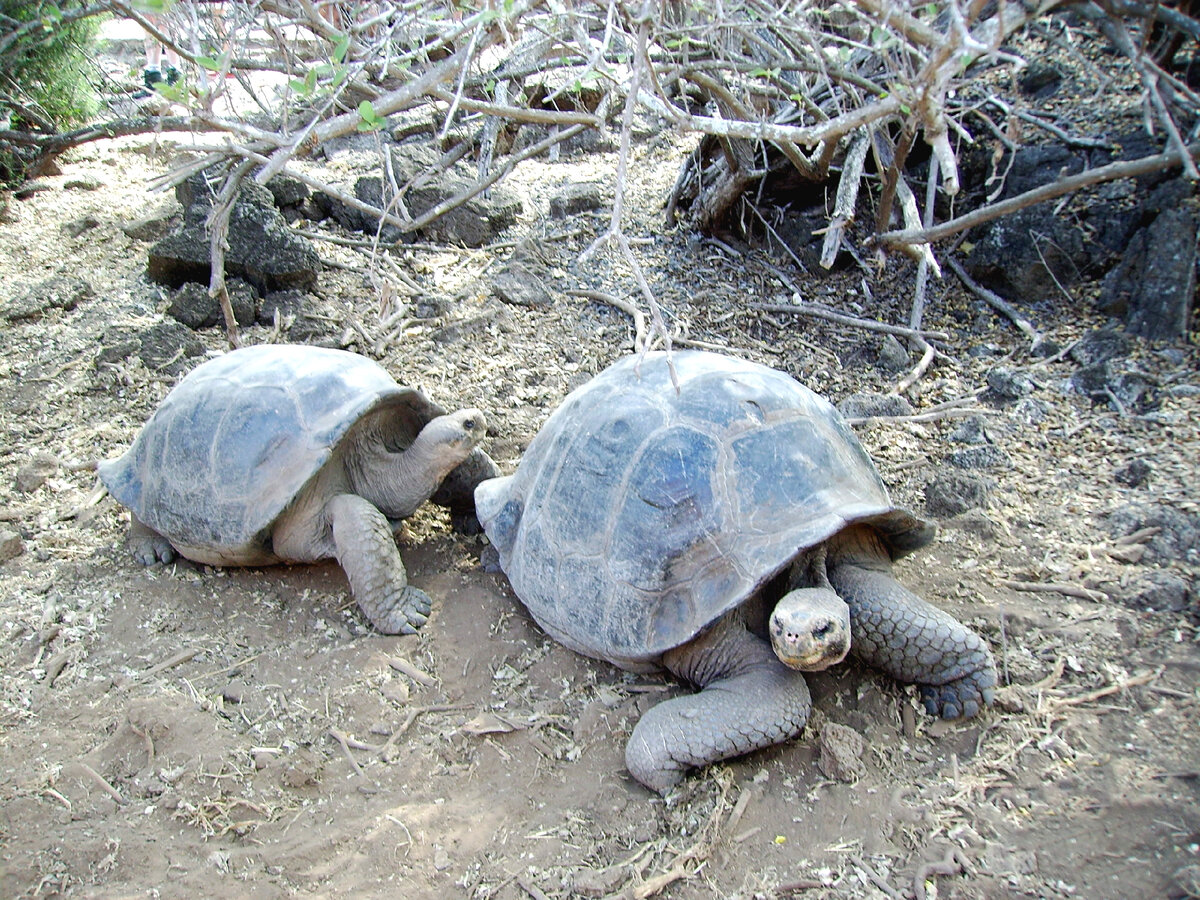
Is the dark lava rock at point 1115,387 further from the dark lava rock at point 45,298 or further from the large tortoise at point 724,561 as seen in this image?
the dark lava rock at point 45,298

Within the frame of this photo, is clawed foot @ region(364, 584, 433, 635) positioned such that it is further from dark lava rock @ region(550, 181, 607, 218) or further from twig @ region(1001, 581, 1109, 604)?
dark lava rock @ region(550, 181, 607, 218)

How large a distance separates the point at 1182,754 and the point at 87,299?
582 cm

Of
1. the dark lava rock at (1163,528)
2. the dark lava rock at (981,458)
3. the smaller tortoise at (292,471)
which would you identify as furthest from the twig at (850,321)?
the smaller tortoise at (292,471)

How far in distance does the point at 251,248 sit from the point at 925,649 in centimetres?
420

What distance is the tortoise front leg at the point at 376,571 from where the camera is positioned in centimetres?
306

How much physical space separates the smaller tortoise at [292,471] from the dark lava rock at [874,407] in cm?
172

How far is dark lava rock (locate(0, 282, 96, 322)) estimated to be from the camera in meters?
4.98

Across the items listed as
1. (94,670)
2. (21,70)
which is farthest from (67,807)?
(21,70)

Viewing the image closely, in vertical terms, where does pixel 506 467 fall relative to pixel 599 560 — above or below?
below

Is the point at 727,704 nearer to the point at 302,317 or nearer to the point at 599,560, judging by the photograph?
the point at 599,560

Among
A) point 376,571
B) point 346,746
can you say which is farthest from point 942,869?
point 376,571

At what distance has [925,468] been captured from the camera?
11.8 ft

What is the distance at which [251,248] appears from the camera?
4.83 m

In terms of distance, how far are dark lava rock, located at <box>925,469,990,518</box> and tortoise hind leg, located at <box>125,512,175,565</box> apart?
3138 millimetres
